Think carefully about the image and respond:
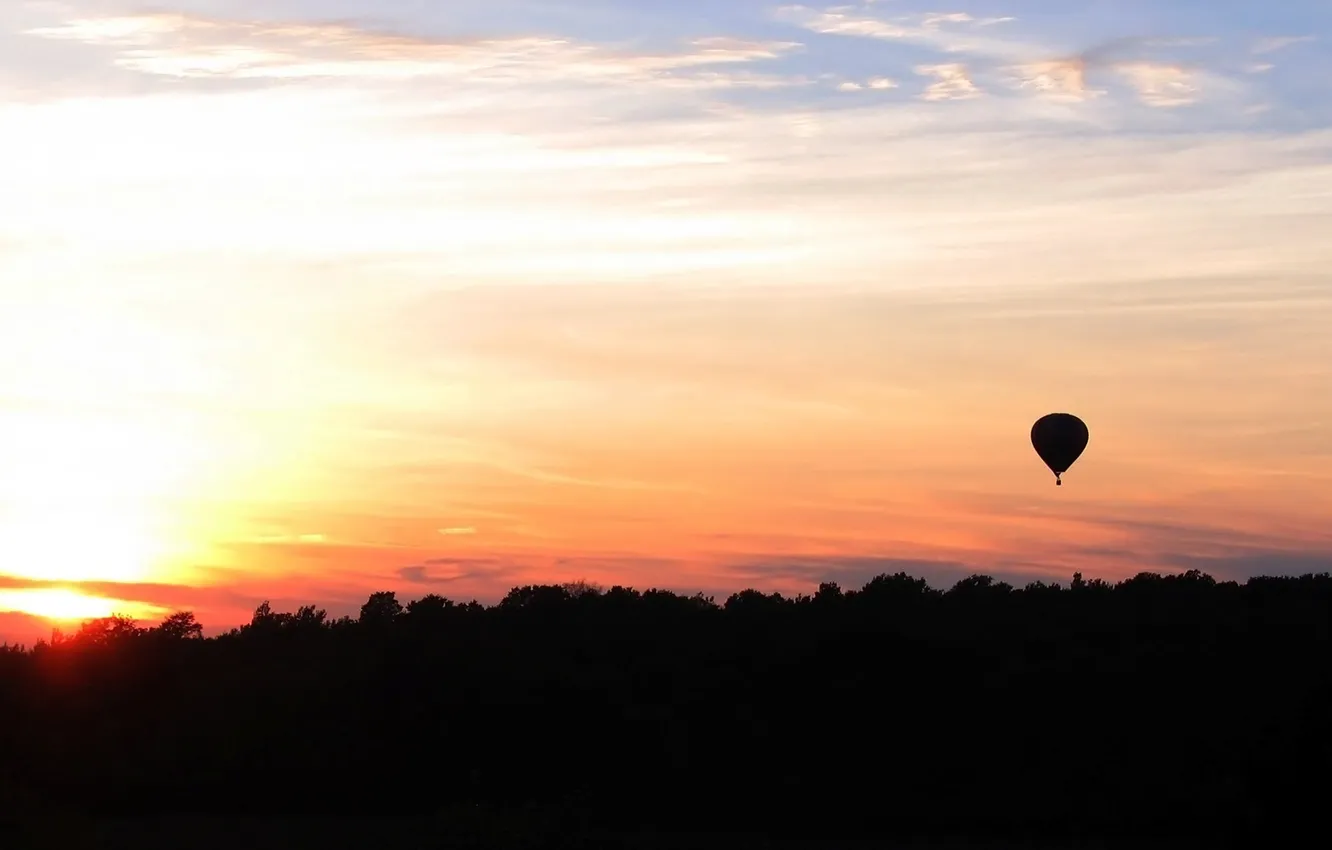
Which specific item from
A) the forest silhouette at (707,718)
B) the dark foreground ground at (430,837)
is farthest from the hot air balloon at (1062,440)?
the dark foreground ground at (430,837)

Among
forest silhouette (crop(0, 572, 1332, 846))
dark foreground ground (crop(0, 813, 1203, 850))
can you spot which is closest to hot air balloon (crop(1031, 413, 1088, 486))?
forest silhouette (crop(0, 572, 1332, 846))

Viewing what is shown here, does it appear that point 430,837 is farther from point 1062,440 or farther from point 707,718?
point 1062,440

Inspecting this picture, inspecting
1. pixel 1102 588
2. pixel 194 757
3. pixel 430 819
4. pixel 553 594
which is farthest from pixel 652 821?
pixel 1102 588

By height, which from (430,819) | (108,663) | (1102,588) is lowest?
(430,819)

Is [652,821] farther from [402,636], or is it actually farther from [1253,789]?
[1253,789]

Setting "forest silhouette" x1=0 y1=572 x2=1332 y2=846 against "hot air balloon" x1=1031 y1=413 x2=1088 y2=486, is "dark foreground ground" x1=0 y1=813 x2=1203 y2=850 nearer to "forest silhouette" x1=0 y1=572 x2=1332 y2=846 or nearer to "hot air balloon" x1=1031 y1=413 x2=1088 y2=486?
"forest silhouette" x1=0 y1=572 x2=1332 y2=846

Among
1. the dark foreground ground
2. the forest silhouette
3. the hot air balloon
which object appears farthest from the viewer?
the hot air balloon
